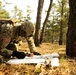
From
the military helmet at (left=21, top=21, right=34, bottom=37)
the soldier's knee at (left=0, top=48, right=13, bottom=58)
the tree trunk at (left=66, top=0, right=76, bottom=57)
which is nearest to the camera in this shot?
the soldier's knee at (left=0, top=48, right=13, bottom=58)

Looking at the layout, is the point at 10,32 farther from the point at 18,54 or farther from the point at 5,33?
the point at 18,54

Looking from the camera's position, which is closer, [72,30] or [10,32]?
[10,32]

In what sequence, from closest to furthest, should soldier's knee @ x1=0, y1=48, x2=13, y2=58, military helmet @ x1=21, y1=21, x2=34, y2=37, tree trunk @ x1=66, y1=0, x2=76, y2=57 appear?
soldier's knee @ x1=0, y1=48, x2=13, y2=58 < military helmet @ x1=21, y1=21, x2=34, y2=37 < tree trunk @ x1=66, y1=0, x2=76, y2=57

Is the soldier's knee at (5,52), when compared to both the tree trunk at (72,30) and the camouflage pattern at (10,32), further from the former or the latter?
the tree trunk at (72,30)

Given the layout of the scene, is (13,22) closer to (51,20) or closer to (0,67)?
(0,67)

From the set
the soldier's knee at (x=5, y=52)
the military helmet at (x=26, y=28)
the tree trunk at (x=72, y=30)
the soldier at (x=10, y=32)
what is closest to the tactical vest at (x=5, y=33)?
the soldier at (x=10, y=32)

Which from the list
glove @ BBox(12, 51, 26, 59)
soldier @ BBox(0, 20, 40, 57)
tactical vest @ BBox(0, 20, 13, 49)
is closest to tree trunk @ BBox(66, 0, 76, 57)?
soldier @ BBox(0, 20, 40, 57)

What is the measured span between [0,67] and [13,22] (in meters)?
1.33

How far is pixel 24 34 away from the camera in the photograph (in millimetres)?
5367

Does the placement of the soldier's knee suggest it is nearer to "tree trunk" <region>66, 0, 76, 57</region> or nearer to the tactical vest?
the tactical vest

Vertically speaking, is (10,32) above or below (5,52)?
above

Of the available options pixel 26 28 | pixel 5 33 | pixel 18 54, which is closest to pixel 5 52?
pixel 18 54

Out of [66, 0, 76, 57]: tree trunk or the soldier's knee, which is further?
[66, 0, 76, 57]: tree trunk

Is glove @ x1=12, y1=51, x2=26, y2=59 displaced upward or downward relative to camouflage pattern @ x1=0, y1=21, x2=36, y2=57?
downward
